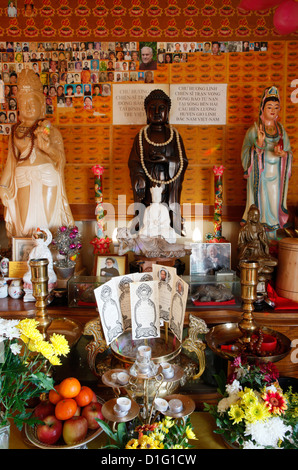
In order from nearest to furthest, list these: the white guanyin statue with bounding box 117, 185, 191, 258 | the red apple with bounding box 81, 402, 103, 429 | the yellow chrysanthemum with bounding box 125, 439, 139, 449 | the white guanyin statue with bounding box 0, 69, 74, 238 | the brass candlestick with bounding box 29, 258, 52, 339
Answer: the yellow chrysanthemum with bounding box 125, 439, 139, 449, the red apple with bounding box 81, 402, 103, 429, the brass candlestick with bounding box 29, 258, 52, 339, the white guanyin statue with bounding box 117, 185, 191, 258, the white guanyin statue with bounding box 0, 69, 74, 238

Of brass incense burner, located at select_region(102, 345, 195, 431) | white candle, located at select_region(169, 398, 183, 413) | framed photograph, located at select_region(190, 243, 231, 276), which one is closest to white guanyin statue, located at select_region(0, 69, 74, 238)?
framed photograph, located at select_region(190, 243, 231, 276)

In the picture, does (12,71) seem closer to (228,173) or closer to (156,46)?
(156,46)

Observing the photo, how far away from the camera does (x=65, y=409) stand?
1122 millimetres

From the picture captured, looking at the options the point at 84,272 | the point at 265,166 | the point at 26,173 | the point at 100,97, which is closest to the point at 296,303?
the point at 265,166

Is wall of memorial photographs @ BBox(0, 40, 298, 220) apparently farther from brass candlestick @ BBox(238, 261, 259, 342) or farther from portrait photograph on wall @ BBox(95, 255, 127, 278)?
brass candlestick @ BBox(238, 261, 259, 342)

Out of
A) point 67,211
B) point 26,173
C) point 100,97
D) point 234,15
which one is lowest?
point 67,211

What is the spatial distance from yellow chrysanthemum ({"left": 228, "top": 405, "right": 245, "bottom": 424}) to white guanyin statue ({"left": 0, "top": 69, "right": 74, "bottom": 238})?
7.15 ft

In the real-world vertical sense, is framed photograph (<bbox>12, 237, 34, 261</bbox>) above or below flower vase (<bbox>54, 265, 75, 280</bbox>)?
above

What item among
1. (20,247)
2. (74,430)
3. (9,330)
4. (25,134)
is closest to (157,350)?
(74,430)

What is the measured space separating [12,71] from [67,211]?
1596mm

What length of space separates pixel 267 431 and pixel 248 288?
515mm

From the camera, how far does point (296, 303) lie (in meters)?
2.47

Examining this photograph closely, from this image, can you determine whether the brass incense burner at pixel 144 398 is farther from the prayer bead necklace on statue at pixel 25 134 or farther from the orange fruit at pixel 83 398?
the prayer bead necklace on statue at pixel 25 134

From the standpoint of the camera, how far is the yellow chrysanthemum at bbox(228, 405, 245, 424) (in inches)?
42.7
